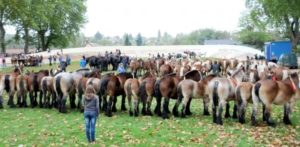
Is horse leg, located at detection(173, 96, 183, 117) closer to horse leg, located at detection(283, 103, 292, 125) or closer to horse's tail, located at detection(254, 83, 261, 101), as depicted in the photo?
horse's tail, located at detection(254, 83, 261, 101)

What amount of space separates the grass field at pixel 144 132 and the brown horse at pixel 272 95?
1.42ft

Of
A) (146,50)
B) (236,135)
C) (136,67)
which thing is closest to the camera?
(236,135)

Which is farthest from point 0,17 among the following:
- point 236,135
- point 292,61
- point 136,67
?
point 236,135

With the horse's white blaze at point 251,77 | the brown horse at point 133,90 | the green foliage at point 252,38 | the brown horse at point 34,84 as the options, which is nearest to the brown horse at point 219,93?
the brown horse at point 133,90

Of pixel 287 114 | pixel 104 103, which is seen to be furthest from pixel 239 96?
pixel 104 103

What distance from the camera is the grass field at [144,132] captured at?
12680 millimetres

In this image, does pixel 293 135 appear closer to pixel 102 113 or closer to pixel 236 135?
pixel 236 135

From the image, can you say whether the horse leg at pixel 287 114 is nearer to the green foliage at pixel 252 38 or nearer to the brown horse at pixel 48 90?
the brown horse at pixel 48 90

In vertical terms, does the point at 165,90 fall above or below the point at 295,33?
below

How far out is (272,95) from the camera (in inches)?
568

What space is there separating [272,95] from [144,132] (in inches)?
177

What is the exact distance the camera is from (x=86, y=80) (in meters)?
18.2

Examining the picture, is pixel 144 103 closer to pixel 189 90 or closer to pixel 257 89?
pixel 189 90

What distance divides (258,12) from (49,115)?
49372 millimetres
